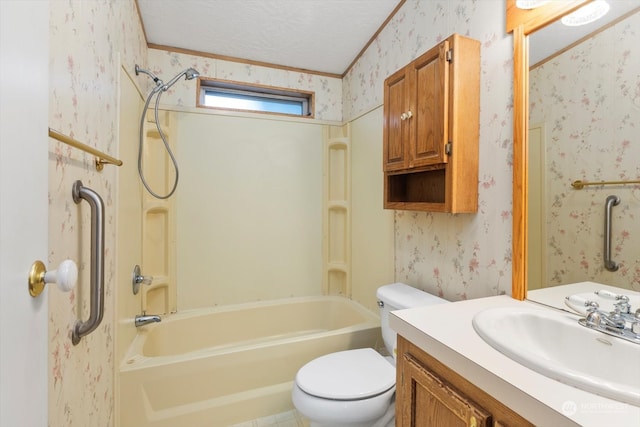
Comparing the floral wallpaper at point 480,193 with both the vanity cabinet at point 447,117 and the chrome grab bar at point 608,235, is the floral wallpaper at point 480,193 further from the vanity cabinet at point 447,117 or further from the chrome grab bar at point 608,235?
the chrome grab bar at point 608,235

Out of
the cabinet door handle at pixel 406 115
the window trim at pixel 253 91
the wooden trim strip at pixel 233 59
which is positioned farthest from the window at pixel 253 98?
the cabinet door handle at pixel 406 115

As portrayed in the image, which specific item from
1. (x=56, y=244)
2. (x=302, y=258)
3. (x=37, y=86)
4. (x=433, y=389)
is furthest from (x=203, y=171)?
(x=433, y=389)

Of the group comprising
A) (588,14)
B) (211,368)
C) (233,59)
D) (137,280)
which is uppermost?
(233,59)

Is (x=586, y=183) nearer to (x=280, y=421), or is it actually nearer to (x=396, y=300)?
(x=396, y=300)

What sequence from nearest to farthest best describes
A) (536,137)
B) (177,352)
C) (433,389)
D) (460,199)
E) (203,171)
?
(433,389) < (536,137) < (460,199) < (177,352) < (203,171)

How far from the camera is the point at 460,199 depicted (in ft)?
4.06

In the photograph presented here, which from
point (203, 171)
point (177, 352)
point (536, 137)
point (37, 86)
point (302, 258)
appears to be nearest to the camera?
point (37, 86)

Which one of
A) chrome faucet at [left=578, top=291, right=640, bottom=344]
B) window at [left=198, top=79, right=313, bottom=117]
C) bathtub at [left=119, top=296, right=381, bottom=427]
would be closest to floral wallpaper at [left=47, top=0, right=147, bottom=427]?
bathtub at [left=119, top=296, right=381, bottom=427]

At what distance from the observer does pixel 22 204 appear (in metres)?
0.44

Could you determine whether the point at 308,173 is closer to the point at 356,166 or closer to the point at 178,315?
the point at 356,166

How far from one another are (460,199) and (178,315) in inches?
78.1

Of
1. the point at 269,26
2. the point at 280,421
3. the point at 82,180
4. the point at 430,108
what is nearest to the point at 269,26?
the point at 269,26

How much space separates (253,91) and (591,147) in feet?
7.18

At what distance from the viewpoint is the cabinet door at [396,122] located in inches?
57.0
